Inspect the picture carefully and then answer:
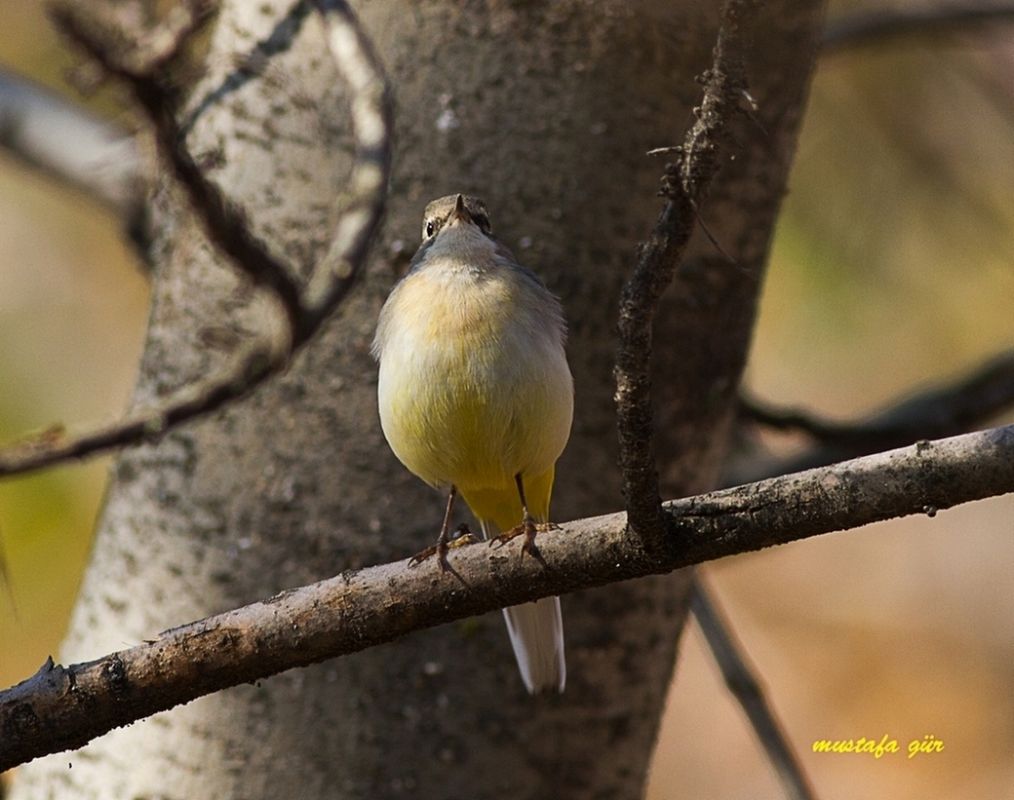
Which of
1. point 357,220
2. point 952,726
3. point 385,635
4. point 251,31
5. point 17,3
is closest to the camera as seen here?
point 385,635

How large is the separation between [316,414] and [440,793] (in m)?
0.86

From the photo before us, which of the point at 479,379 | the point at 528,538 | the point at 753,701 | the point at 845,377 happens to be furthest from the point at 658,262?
the point at 845,377

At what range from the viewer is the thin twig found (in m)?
3.38

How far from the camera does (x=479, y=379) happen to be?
2695 millimetres

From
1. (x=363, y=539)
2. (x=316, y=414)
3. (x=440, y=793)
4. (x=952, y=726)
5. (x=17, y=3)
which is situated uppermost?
(x=17, y=3)

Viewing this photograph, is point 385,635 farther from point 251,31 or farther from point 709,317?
point 251,31

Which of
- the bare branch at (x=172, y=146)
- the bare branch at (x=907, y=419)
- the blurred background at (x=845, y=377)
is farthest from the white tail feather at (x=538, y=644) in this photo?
the blurred background at (x=845, y=377)

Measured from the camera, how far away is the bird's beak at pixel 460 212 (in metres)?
2.83

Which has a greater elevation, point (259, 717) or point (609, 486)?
point (609, 486)

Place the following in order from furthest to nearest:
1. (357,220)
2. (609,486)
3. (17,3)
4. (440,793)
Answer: (17,3)
(609,486)
(440,793)
(357,220)

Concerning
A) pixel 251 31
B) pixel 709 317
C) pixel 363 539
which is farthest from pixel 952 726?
pixel 251 31

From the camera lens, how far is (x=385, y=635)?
6.73ft

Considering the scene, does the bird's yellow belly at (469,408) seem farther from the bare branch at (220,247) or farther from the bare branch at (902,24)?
the bare branch at (902,24)

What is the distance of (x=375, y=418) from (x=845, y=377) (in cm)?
463
